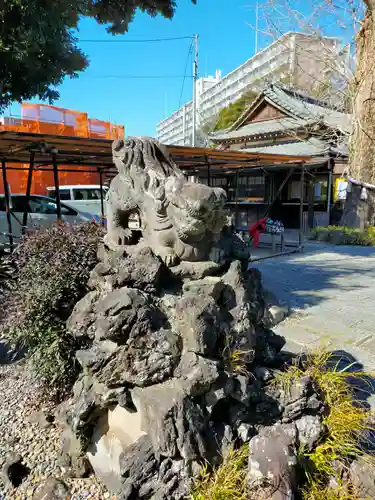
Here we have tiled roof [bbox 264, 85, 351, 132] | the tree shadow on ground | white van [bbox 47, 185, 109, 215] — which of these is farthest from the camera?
tiled roof [bbox 264, 85, 351, 132]

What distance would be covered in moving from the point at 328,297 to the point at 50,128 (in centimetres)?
1753

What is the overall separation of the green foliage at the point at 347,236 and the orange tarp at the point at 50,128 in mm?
11978

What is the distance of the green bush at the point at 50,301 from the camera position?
315 cm

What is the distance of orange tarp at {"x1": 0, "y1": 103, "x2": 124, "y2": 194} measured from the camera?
17.9 meters

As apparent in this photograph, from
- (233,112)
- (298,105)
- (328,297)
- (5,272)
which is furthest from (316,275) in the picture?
(233,112)

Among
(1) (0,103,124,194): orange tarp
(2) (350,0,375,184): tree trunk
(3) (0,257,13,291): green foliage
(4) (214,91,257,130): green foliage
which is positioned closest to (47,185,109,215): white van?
(1) (0,103,124,194): orange tarp

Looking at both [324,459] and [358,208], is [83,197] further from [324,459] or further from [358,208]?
[324,459]

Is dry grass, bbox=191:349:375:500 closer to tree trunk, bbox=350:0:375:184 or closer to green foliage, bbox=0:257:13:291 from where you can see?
green foliage, bbox=0:257:13:291

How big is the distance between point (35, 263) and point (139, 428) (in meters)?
1.83

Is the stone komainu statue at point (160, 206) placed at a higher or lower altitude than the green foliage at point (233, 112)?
lower

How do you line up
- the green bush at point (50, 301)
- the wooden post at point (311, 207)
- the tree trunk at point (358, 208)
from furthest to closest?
1. the wooden post at point (311, 207)
2. the tree trunk at point (358, 208)
3. the green bush at point (50, 301)

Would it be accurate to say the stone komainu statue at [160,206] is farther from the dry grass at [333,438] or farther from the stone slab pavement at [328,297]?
the stone slab pavement at [328,297]

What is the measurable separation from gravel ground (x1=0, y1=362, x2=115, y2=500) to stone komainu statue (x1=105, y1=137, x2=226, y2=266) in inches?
67.5

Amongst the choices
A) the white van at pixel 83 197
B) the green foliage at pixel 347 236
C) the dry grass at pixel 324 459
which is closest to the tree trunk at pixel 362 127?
the green foliage at pixel 347 236
